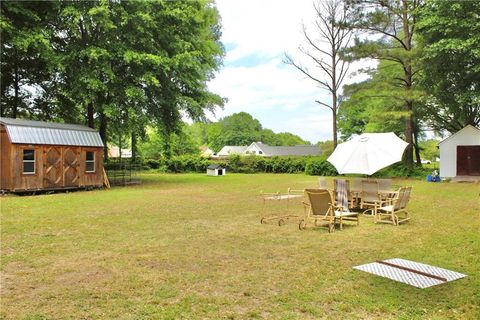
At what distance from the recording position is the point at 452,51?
2059 cm

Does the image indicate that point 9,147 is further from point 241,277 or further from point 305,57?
point 305,57

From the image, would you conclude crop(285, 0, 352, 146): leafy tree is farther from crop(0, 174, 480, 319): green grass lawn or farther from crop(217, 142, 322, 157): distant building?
crop(217, 142, 322, 157): distant building

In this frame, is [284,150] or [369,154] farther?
[284,150]

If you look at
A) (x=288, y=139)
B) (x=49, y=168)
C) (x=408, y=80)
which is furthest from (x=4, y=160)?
(x=288, y=139)

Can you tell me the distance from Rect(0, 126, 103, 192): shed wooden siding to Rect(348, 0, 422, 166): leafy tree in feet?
59.9

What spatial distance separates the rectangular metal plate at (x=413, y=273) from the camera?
4.14 metres

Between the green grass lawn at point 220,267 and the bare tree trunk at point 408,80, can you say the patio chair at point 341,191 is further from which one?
the bare tree trunk at point 408,80

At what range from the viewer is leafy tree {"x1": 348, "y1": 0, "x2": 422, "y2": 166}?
24.1 metres

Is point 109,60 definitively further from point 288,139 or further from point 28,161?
point 288,139

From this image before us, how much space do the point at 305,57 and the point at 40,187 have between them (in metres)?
22.2

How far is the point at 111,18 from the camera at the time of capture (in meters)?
18.2

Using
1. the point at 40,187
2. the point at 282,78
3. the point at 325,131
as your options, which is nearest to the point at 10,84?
the point at 40,187

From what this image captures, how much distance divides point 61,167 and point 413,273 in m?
15.3

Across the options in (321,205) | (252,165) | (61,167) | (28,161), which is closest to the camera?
(321,205)
